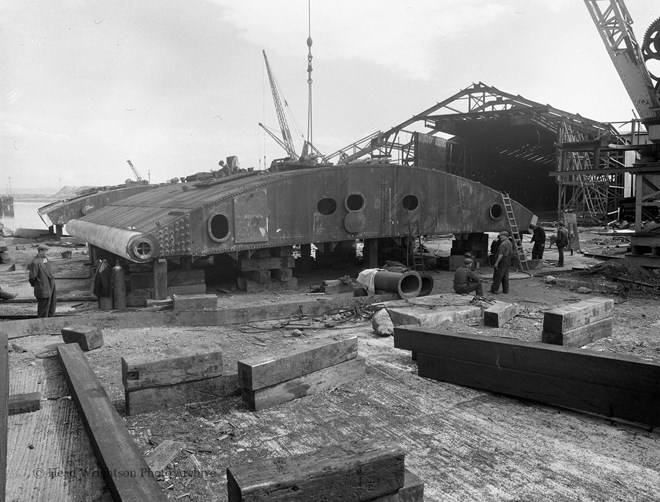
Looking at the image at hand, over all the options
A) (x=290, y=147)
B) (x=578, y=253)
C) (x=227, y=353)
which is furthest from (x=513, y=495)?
(x=290, y=147)

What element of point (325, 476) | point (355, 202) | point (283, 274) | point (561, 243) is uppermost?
point (355, 202)

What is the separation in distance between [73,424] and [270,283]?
10147 mm

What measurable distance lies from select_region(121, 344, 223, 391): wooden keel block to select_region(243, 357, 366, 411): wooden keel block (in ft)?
1.64

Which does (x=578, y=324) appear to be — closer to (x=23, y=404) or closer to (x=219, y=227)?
(x=23, y=404)

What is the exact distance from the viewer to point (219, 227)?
13.3 m

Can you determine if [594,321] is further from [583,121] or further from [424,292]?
[583,121]

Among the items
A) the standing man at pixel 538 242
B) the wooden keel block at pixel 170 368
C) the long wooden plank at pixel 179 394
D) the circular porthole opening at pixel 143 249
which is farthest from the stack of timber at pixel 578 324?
the standing man at pixel 538 242

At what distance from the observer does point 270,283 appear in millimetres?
14641

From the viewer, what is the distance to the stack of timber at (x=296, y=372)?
5434 mm

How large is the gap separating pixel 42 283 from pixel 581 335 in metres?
9.16

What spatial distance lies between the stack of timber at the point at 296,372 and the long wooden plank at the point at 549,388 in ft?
3.32

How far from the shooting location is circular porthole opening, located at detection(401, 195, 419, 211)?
675 inches

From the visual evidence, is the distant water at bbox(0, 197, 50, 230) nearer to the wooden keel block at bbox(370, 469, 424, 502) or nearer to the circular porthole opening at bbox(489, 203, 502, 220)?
the circular porthole opening at bbox(489, 203, 502, 220)

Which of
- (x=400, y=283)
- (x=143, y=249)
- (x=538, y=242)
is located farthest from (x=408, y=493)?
(x=538, y=242)
